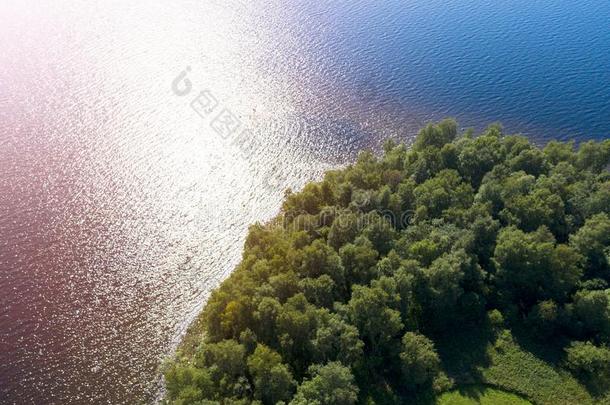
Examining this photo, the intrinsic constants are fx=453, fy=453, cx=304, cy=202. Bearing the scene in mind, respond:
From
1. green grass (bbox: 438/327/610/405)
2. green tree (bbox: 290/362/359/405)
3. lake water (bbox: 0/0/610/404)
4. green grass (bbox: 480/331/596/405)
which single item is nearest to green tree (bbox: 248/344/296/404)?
green tree (bbox: 290/362/359/405)

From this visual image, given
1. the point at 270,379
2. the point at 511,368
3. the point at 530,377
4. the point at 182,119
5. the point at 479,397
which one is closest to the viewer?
the point at 270,379

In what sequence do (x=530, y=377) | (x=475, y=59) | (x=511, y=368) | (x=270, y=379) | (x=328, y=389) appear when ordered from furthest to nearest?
(x=475, y=59)
(x=511, y=368)
(x=530, y=377)
(x=270, y=379)
(x=328, y=389)

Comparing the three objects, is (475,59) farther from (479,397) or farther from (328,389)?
(328,389)

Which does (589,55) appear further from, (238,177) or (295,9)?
(238,177)

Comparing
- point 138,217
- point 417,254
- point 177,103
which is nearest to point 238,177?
point 138,217

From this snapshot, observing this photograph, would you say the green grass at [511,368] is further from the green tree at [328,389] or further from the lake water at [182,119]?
the lake water at [182,119]

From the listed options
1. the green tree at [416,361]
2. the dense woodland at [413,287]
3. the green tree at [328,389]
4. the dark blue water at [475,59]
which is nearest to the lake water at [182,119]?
the dark blue water at [475,59]

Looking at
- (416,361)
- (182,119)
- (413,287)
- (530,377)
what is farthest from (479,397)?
(182,119)
